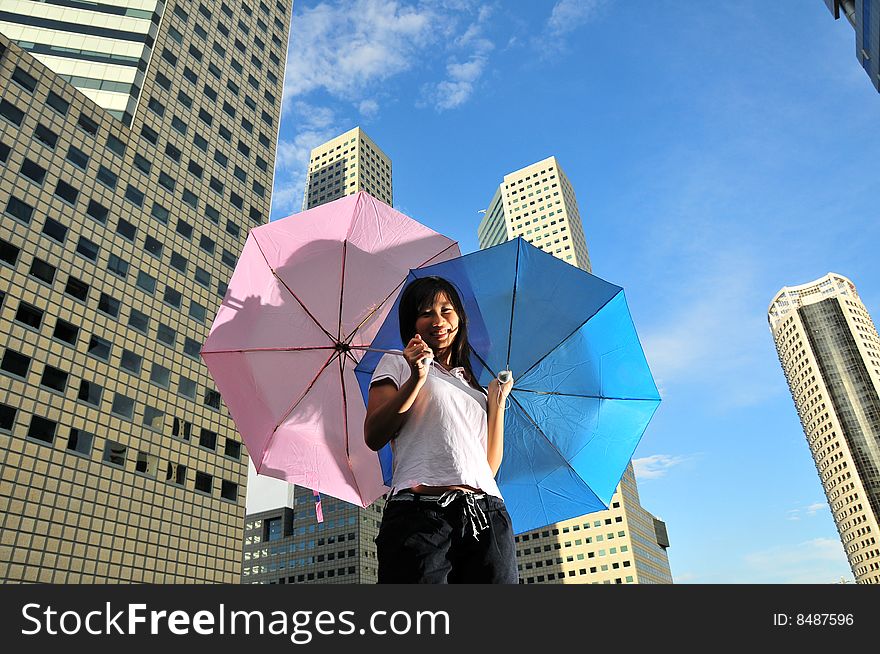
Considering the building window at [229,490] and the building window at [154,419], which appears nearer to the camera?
the building window at [154,419]

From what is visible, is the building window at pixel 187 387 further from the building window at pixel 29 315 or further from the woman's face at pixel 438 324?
the woman's face at pixel 438 324

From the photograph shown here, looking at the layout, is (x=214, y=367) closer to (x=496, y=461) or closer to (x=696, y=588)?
(x=496, y=461)

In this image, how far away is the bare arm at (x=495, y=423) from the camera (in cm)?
346

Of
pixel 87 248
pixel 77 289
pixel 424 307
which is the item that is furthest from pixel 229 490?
pixel 424 307

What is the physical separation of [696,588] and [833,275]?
166899mm

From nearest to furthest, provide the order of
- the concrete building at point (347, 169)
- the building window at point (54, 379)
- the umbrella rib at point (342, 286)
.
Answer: the umbrella rib at point (342, 286)
the building window at point (54, 379)
the concrete building at point (347, 169)

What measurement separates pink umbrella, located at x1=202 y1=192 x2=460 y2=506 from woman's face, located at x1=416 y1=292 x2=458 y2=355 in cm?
137

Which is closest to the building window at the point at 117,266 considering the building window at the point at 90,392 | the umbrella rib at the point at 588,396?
the building window at the point at 90,392

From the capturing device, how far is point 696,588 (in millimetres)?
1815

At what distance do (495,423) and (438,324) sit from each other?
0.73 meters

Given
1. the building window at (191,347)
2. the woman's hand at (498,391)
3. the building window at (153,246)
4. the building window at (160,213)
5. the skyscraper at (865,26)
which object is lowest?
the woman's hand at (498,391)

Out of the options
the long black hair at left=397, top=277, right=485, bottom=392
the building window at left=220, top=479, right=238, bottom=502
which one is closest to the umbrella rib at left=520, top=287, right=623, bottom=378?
the long black hair at left=397, top=277, right=485, bottom=392

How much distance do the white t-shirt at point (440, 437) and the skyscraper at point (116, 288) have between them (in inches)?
1063

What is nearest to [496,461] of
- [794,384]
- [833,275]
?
[794,384]
